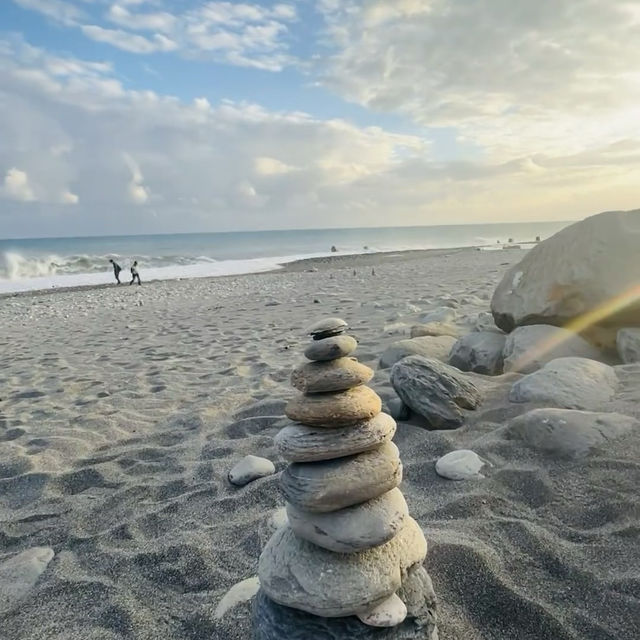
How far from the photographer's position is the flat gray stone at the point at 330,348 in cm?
181

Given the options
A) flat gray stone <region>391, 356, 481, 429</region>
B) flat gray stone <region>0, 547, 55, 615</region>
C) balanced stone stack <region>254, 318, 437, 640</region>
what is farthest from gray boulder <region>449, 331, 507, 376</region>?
flat gray stone <region>0, 547, 55, 615</region>

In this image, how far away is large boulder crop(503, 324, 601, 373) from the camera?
4.53 meters

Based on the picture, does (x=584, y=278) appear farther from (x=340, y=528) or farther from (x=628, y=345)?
(x=340, y=528)

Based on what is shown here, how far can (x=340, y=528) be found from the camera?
5.51ft

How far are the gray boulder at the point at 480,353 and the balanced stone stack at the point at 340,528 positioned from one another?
129 inches

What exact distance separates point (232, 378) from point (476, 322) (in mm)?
3244

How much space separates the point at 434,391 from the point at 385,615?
2.16 m

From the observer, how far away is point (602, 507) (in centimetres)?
241

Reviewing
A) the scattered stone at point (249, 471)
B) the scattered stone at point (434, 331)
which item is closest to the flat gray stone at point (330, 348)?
the scattered stone at point (249, 471)

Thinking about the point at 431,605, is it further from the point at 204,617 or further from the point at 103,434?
the point at 103,434

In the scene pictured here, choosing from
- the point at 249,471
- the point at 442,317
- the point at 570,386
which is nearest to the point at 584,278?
the point at 570,386

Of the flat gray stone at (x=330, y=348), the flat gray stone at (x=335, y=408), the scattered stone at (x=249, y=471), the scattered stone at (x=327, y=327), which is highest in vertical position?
the scattered stone at (x=327, y=327)

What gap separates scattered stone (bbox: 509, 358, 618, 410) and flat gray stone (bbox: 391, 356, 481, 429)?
0.37 metres

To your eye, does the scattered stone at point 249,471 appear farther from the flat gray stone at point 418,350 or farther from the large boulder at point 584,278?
the large boulder at point 584,278
